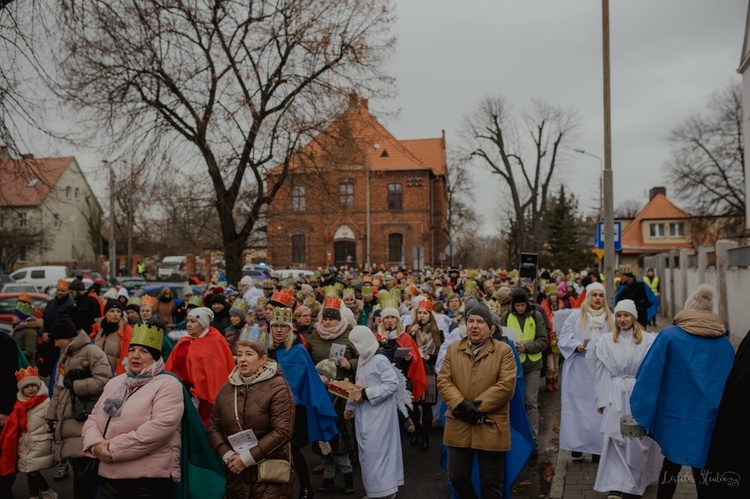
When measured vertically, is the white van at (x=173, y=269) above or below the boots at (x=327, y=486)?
above

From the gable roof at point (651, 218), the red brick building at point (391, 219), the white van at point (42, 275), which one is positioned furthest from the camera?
the gable roof at point (651, 218)

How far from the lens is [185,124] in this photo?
18.4 metres

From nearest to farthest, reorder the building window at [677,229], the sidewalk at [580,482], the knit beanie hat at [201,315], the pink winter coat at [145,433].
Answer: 1. the pink winter coat at [145,433]
2. the sidewalk at [580,482]
3. the knit beanie hat at [201,315]
4. the building window at [677,229]

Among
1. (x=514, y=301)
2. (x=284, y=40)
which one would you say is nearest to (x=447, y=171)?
(x=284, y=40)

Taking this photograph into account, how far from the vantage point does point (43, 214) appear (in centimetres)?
905

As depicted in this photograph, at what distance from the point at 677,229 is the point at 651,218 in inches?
101

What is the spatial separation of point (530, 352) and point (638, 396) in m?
3.13

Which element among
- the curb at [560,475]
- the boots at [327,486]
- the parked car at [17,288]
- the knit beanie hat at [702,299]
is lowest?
the boots at [327,486]

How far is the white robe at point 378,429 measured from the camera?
6488 millimetres

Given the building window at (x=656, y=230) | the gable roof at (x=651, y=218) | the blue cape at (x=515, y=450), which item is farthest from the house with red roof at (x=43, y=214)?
the building window at (x=656, y=230)

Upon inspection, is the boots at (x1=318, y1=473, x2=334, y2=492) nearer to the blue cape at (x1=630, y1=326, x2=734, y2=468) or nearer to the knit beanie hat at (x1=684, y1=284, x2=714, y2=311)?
the blue cape at (x1=630, y1=326, x2=734, y2=468)

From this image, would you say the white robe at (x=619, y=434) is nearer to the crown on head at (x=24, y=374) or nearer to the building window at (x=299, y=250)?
the crown on head at (x=24, y=374)

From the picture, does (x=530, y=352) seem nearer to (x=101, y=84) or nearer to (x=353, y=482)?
(x=353, y=482)

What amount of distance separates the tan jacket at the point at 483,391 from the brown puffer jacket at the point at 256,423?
1.35m
